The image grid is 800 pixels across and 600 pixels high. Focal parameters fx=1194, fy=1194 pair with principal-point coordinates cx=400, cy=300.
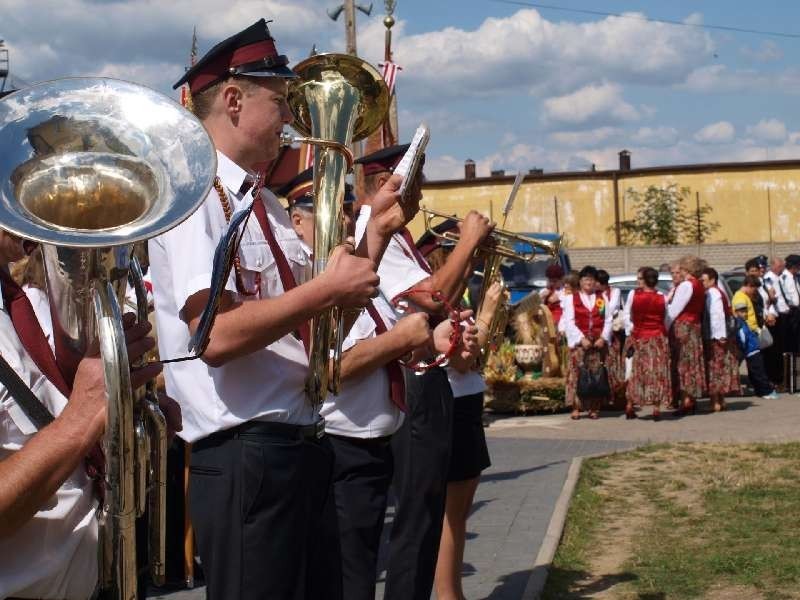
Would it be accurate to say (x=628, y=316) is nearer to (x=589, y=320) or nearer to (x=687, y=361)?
(x=589, y=320)

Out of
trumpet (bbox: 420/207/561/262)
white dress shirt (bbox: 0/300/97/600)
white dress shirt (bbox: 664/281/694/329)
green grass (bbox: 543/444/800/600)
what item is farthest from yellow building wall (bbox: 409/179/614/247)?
white dress shirt (bbox: 0/300/97/600)

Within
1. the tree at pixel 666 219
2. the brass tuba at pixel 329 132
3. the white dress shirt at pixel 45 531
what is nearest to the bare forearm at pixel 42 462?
the white dress shirt at pixel 45 531

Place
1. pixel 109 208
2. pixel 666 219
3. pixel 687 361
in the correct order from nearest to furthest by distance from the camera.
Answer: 1. pixel 109 208
2. pixel 687 361
3. pixel 666 219

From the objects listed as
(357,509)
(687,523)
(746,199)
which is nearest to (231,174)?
(357,509)

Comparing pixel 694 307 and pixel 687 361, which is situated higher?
pixel 694 307

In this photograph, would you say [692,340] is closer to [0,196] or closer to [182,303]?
[182,303]

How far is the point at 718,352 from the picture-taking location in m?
14.7

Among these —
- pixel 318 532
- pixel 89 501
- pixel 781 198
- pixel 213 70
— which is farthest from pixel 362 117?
pixel 781 198

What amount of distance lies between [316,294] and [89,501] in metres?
0.76

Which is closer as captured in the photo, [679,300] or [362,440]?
[362,440]

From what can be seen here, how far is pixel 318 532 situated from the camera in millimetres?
3209

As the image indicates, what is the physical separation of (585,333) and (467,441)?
923cm

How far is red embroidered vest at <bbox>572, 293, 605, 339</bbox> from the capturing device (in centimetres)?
1438

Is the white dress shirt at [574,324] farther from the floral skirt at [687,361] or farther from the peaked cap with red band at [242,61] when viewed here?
Answer: the peaked cap with red band at [242,61]
